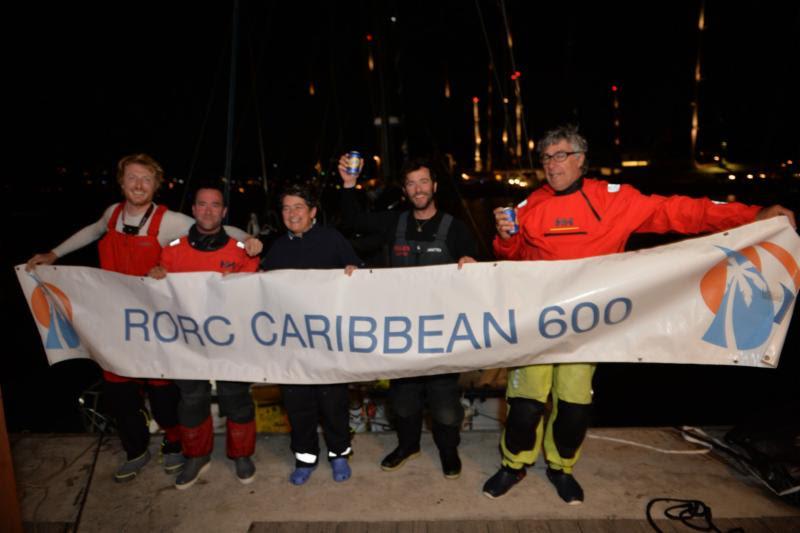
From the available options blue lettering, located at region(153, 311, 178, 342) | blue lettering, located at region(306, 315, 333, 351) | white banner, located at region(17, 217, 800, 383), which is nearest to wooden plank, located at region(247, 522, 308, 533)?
white banner, located at region(17, 217, 800, 383)

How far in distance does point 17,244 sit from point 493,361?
3319 cm

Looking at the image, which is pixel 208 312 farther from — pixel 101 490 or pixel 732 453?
pixel 732 453

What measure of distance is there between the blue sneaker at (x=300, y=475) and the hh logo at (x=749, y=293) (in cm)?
263

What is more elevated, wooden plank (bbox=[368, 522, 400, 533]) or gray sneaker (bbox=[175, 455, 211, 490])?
gray sneaker (bbox=[175, 455, 211, 490])

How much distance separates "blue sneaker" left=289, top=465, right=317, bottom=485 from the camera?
10.3 feet

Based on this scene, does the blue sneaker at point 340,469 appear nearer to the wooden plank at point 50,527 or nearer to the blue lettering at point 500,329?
the blue lettering at point 500,329

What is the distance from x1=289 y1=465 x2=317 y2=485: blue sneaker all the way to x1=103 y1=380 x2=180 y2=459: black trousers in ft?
3.11

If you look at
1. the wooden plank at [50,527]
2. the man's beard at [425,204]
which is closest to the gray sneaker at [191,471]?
the wooden plank at [50,527]

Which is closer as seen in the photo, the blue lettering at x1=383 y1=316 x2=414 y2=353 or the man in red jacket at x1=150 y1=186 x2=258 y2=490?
the blue lettering at x1=383 y1=316 x2=414 y2=353

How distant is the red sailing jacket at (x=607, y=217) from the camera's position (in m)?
2.67

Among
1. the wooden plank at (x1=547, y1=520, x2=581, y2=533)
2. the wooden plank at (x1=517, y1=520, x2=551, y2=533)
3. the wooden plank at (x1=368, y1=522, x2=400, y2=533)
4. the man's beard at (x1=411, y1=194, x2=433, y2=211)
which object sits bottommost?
the wooden plank at (x1=547, y1=520, x2=581, y2=533)

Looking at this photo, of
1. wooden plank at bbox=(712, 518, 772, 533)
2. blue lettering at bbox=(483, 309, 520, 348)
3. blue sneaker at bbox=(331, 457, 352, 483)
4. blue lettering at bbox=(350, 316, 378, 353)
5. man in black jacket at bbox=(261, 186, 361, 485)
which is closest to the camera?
wooden plank at bbox=(712, 518, 772, 533)

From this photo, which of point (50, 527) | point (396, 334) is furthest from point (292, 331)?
point (50, 527)

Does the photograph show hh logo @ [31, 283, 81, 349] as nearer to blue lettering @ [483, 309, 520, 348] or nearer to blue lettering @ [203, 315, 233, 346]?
blue lettering @ [203, 315, 233, 346]
